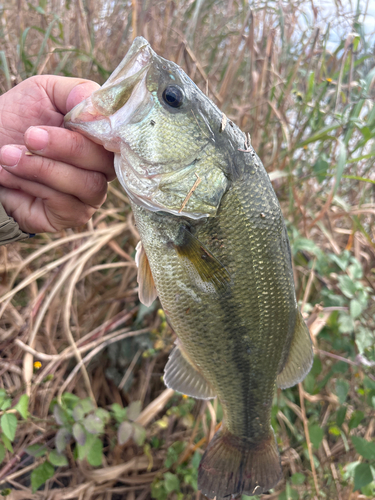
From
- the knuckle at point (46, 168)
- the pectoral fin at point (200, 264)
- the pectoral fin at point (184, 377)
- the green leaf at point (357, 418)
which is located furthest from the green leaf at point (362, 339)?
the knuckle at point (46, 168)

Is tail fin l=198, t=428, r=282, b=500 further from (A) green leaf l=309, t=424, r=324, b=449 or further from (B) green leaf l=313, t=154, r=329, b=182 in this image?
(B) green leaf l=313, t=154, r=329, b=182

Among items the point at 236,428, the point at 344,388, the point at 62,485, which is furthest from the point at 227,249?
the point at 62,485

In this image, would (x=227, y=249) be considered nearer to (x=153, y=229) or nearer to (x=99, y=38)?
(x=153, y=229)

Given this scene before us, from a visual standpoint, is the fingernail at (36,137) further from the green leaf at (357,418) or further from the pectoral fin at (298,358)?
the green leaf at (357,418)

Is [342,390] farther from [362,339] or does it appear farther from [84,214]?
[84,214]

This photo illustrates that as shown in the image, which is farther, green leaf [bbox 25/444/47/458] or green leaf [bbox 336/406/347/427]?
green leaf [bbox 336/406/347/427]

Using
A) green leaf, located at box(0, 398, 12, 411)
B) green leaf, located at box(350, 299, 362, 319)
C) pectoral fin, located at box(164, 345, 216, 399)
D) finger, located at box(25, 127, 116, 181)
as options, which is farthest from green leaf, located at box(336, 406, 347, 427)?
finger, located at box(25, 127, 116, 181)
